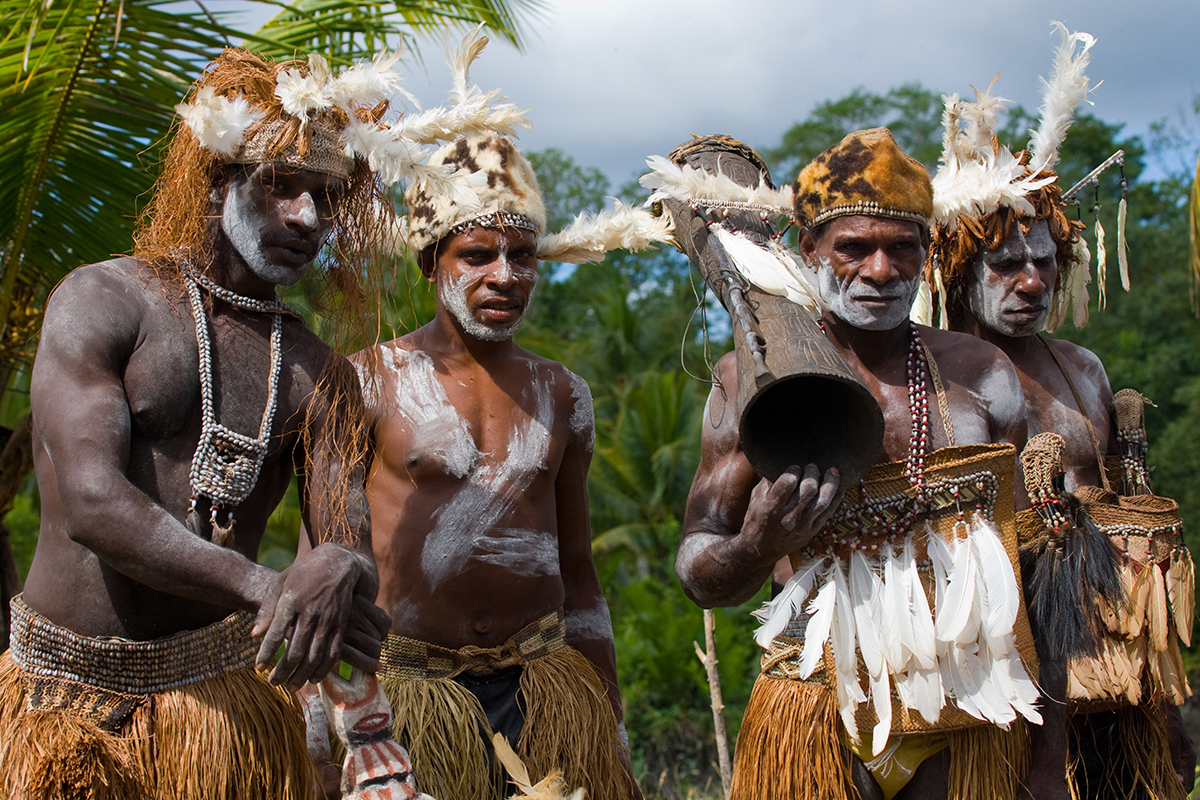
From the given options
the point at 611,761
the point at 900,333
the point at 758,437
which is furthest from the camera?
the point at 611,761

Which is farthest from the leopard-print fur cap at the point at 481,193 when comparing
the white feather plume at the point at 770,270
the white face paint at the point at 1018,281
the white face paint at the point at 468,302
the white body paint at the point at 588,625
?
the white face paint at the point at 1018,281

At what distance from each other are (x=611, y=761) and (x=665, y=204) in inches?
64.9

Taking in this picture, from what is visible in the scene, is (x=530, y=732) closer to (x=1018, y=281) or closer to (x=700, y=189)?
(x=700, y=189)

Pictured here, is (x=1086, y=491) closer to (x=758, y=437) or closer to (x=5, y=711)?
(x=758, y=437)

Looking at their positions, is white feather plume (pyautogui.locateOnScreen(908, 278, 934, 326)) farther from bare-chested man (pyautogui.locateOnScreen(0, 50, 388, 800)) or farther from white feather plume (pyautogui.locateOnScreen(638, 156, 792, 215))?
bare-chested man (pyautogui.locateOnScreen(0, 50, 388, 800))

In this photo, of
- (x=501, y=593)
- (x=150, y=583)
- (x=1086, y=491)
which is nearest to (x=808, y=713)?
(x=501, y=593)

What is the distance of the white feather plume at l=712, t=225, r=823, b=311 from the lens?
278 centimetres

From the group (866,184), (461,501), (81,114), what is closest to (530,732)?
(461,501)

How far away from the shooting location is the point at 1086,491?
139 inches

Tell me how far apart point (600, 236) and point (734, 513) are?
44.8 inches

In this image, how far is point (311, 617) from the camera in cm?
210

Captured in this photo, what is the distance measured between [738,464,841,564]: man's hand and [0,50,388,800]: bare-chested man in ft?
2.84

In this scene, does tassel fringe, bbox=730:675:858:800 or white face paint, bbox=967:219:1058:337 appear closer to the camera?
tassel fringe, bbox=730:675:858:800

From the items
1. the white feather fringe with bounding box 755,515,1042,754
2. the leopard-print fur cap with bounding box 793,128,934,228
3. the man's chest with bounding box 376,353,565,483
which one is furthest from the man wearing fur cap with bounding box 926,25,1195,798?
the man's chest with bounding box 376,353,565,483
